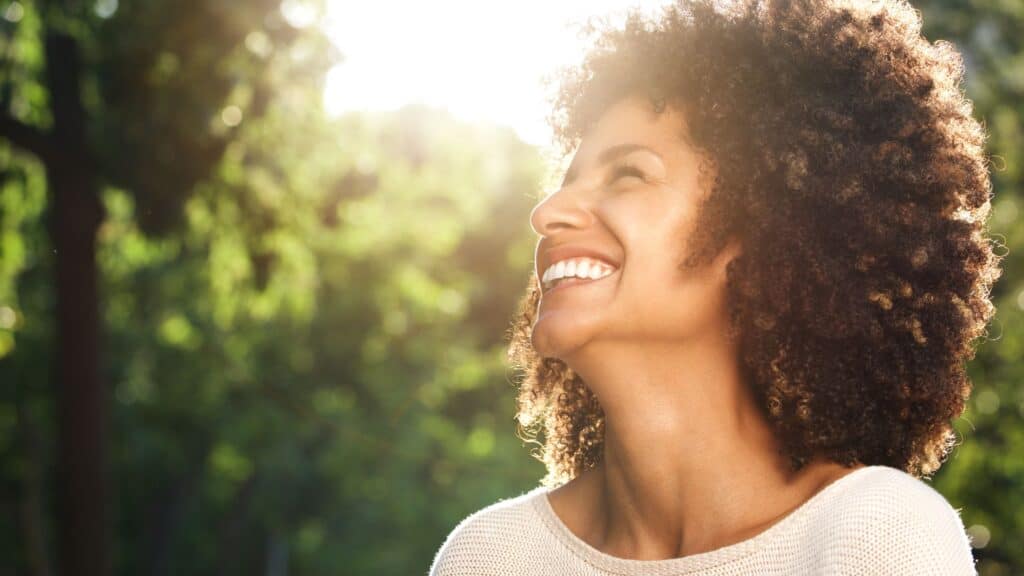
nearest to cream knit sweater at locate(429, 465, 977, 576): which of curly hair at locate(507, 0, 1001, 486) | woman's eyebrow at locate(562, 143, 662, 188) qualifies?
curly hair at locate(507, 0, 1001, 486)

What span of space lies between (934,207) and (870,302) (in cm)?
25

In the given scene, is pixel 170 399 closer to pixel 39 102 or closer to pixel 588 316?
pixel 39 102

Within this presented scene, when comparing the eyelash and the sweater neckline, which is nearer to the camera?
the sweater neckline

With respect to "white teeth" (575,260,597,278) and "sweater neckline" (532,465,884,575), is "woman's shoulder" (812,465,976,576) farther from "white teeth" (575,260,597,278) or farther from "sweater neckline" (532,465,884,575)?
"white teeth" (575,260,597,278)

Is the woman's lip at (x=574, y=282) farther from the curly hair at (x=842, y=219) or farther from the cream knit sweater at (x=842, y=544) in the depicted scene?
the cream knit sweater at (x=842, y=544)

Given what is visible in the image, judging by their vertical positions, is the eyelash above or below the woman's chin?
above

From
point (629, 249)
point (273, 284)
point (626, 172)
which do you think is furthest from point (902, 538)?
point (273, 284)

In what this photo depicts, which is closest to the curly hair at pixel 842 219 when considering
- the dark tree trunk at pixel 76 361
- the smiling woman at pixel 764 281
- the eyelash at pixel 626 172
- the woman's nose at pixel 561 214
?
the smiling woman at pixel 764 281

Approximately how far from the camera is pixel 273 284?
1064 cm

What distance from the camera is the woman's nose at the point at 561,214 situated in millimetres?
2705

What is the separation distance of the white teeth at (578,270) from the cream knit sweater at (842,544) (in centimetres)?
55

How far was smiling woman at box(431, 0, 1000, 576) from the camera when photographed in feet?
8.53

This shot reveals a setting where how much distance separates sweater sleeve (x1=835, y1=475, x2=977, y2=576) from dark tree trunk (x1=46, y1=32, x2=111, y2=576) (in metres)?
9.69

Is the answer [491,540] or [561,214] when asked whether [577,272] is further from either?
[491,540]
